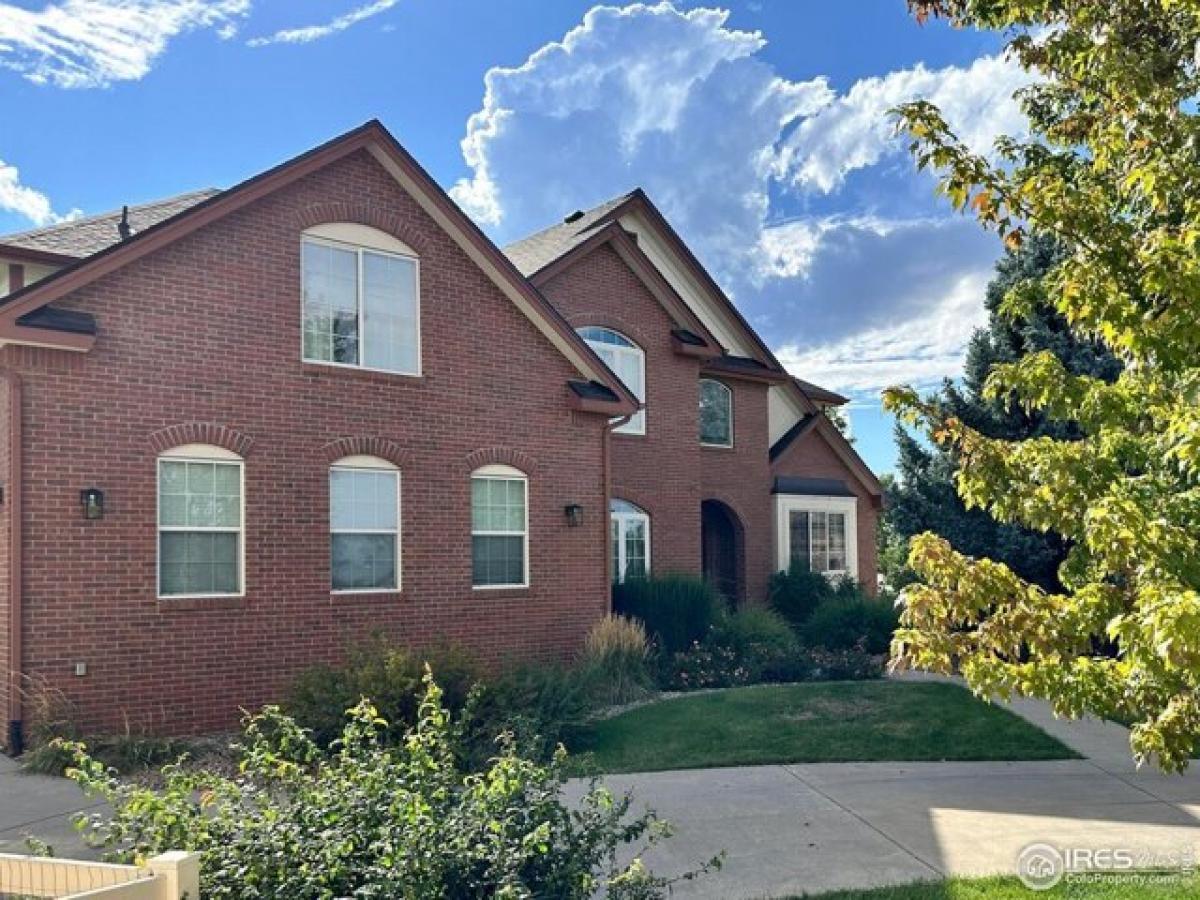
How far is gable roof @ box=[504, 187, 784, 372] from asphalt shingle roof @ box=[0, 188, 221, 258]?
18.3 feet

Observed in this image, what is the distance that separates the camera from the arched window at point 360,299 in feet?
38.4

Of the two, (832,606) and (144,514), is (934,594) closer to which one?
(144,514)

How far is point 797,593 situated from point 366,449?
1038 cm

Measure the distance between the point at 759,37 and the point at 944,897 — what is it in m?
14.0

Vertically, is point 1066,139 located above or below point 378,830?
above

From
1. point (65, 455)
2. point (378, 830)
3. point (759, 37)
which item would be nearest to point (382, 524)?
point (65, 455)

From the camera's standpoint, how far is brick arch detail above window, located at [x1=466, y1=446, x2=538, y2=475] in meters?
12.9

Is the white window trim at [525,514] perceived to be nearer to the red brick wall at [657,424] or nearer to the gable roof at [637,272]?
the red brick wall at [657,424]

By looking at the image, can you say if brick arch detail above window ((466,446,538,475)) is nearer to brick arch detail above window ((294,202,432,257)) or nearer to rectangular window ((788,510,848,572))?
brick arch detail above window ((294,202,432,257))

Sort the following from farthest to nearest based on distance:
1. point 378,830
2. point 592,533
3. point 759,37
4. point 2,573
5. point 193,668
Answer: point 759,37 → point 592,533 → point 193,668 → point 2,573 → point 378,830

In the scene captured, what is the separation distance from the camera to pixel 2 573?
31.5ft

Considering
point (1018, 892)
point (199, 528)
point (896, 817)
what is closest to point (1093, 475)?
point (1018, 892)

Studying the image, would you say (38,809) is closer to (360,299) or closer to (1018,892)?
(360,299)

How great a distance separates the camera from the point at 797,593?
1916 centimetres
